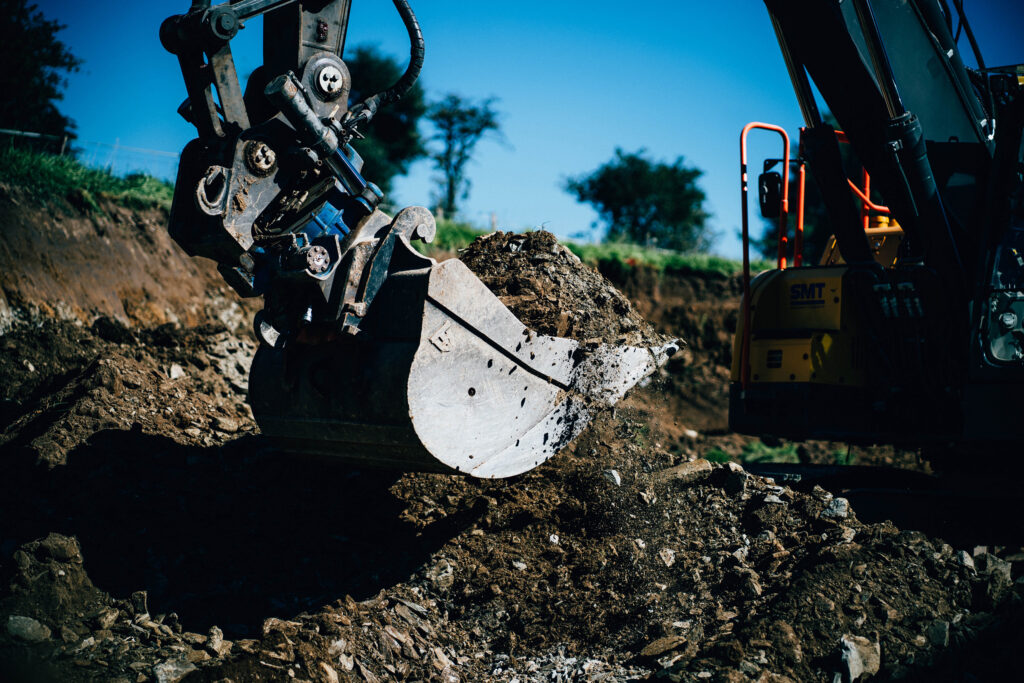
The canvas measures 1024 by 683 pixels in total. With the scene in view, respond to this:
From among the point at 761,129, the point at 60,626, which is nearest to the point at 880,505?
the point at 761,129

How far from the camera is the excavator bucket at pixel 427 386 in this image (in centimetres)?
392

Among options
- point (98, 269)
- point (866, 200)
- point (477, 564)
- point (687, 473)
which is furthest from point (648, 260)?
point (477, 564)

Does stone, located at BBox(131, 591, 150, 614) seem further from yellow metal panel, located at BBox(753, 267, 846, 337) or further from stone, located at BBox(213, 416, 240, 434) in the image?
yellow metal panel, located at BBox(753, 267, 846, 337)

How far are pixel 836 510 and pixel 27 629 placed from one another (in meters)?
4.47

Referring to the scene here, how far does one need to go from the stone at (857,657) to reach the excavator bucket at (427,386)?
173 centimetres

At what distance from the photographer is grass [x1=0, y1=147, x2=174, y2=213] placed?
10.4 meters

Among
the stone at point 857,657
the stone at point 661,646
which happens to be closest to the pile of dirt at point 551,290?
the stone at point 661,646

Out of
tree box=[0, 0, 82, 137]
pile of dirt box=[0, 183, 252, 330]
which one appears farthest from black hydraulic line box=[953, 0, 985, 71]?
tree box=[0, 0, 82, 137]

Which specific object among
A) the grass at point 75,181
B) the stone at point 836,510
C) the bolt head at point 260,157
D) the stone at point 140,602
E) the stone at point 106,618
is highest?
the grass at point 75,181

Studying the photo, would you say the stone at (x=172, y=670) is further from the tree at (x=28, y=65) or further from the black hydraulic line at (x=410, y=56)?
the tree at (x=28, y=65)

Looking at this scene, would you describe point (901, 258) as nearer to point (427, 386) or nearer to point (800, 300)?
point (800, 300)

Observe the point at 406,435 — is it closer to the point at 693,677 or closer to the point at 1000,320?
the point at 693,677

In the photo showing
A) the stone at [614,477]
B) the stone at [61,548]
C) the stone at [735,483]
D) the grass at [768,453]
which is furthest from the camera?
the grass at [768,453]

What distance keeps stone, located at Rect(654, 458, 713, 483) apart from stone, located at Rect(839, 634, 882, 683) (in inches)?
64.1
